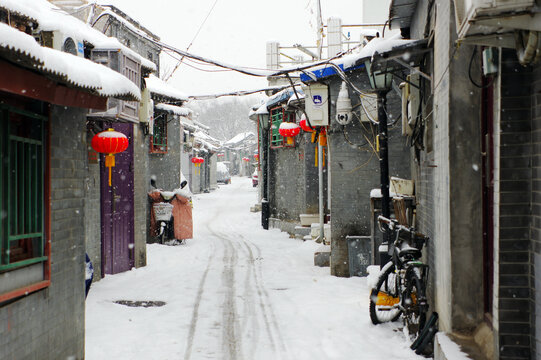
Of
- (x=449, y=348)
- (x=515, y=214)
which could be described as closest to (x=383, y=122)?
(x=449, y=348)

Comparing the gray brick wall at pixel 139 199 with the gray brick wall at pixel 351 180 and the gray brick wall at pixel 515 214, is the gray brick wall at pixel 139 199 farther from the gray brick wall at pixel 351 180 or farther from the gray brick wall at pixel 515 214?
the gray brick wall at pixel 515 214

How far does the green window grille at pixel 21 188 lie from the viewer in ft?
15.5

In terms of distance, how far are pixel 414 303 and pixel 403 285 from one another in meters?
0.42

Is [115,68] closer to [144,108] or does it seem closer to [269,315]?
[144,108]

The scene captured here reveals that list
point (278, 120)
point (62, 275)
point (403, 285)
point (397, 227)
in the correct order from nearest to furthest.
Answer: point (62, 275) → point (403, 285) → point (397, 227) → point (278, 120)

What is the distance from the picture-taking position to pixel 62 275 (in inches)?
230

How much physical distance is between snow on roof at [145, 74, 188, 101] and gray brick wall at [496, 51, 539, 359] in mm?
14866

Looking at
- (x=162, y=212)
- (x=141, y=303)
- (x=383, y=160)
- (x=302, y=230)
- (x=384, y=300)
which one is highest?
(x=383, y=160)

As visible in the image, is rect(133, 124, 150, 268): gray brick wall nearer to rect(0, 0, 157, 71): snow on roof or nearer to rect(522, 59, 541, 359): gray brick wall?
rect(0, 0, 157, 71): snow on roof

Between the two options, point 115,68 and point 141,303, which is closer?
point 141,303

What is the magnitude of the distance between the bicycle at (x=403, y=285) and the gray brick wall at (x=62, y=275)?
412 centimetres

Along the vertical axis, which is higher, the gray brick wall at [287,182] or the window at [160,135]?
the window at [160,135]

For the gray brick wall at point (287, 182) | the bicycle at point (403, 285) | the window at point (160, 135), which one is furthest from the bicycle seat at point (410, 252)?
the window at point (160, 135)

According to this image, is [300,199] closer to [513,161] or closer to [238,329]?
[238,329]
